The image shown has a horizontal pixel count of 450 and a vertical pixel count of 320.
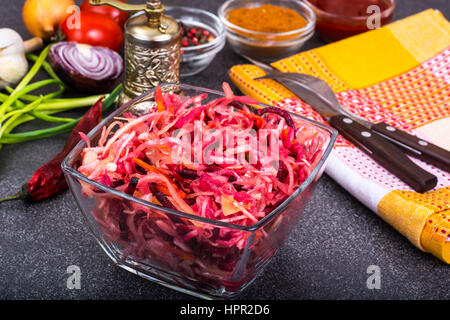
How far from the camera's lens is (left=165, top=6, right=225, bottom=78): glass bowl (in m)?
1.73

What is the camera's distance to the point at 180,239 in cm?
89

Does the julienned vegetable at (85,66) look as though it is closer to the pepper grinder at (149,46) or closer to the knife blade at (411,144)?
the pepper grinder at (149,46)

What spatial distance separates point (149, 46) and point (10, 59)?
474 millimetres

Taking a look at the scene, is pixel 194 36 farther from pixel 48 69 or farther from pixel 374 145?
pixel 374 145

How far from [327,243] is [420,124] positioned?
21.9 inches

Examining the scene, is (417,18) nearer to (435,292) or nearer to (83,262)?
(435,292)

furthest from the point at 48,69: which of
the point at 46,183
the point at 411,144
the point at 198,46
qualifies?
the point at 411,144

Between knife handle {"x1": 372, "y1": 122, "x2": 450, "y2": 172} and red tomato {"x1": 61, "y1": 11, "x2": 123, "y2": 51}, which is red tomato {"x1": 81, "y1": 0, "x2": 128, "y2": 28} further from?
knife handle {"x1": 372, "y1": 122, "x2": 450, "y2": 172}

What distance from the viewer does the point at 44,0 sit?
1850 millimetres

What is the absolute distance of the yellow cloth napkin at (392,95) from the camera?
1.20 metres

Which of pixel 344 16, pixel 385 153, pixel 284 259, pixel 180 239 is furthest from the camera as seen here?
pixel 344 16

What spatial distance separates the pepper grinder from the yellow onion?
1.60 ft

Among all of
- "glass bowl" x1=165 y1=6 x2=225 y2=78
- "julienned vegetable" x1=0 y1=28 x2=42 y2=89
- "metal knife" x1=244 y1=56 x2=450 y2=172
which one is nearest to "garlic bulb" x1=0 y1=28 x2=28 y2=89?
"julienned vegetable" x1=0 y1=28 x2=42 y2=89
